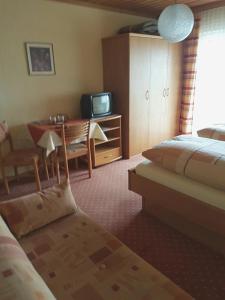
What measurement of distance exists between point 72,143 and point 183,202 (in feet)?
5.76

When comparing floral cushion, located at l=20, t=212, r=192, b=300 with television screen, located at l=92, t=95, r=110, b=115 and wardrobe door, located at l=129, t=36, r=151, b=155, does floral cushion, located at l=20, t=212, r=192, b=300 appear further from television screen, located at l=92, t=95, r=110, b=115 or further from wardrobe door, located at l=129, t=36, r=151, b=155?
wardrobe door, located at l=129, t=36, r=151, b=155

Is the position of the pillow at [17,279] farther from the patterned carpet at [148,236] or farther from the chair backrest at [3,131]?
the chair backrest at [3,131]

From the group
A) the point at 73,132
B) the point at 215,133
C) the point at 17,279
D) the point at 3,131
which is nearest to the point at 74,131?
the point at 73,132

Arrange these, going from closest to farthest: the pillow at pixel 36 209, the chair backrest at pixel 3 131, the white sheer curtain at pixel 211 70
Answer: the pillow at pixel 36 209, the chair backrest at pixel 3 131, the white sheer curtain at pixel 211 70

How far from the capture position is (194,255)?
5.88 ft

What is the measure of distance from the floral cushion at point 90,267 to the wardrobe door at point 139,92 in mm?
2449

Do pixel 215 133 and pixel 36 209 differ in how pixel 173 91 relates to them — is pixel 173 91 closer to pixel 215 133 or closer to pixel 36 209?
pixel 215 133

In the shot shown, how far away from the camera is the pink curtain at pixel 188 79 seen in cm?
400

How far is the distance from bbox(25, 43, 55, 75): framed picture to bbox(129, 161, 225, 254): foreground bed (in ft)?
6.33

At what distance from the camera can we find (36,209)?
5.09ft

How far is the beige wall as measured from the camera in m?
2.82

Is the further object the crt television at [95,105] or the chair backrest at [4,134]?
the crt television at [95,105]

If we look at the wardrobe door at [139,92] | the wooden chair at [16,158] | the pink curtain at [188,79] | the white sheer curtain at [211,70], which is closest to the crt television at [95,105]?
the wardrobe door at [139,92]

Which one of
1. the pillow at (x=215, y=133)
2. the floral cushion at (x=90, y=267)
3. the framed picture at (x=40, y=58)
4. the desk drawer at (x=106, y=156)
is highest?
the framed picture at (x=40, y=58)
